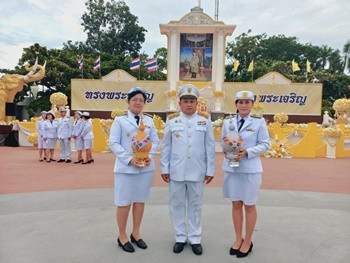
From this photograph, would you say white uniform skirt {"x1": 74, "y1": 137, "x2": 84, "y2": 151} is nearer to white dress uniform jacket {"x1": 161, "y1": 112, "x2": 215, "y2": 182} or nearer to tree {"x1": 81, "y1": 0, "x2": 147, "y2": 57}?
white dress uniform jacket {"x1": 161, "y1": 112, "x2": 215, "y2": 182}

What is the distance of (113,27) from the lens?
1670 inches

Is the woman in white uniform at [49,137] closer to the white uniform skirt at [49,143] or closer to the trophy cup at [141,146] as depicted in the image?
the white uniform skirt at [49,143]

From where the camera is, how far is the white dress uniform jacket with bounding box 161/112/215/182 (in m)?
3.04

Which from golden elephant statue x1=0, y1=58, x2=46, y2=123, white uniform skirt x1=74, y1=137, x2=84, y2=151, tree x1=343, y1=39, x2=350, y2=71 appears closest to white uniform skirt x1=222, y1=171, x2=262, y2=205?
white uniform skirt x1=74, y1=137, x2=84, y2=151

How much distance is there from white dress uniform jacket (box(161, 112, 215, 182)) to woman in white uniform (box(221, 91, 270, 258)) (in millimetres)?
190

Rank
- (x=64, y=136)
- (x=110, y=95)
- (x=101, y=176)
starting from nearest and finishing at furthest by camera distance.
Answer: (x=101, y=176)
(x=64, y=136)
(x=110, y=95)

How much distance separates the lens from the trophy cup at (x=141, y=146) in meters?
2.89

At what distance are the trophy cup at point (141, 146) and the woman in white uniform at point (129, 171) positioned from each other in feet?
0.18

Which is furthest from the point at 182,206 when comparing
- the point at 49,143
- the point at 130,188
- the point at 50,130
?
the point at 50,130

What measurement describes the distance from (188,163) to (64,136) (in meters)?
7.04

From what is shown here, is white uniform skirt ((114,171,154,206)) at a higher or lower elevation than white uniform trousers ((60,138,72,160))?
higher

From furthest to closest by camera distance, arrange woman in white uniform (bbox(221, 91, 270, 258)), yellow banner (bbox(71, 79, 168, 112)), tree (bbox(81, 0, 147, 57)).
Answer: tree (bbox(81, 0, 147, 57)) → yellow banner (bbox(71, 79, 168, 112)) → woman in white uniform (bbox(221, 91, 270, 258))

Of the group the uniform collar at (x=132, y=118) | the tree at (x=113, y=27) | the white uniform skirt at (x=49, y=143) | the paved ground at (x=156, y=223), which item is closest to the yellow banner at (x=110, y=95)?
the white uniform skirt at (x=49, y=143)

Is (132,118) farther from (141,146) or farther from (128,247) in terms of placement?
(128,247)
